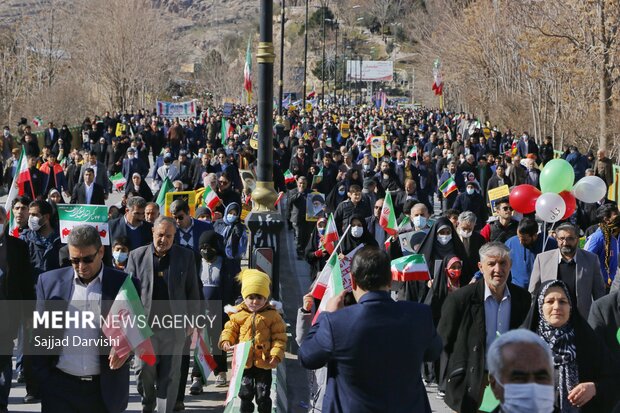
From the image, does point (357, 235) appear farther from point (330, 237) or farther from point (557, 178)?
point (557, 178)

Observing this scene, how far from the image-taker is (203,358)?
9.34 m

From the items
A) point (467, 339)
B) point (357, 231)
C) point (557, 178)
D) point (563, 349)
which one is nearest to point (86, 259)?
point (467, 339)

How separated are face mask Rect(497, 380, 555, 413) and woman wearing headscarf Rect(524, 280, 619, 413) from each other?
2.35 metres

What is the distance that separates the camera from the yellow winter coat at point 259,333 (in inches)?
296

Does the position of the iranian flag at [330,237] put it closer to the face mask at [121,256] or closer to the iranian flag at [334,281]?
the face mask at [121,256]

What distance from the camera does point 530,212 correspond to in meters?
12.4

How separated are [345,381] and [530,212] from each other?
25.9 feet

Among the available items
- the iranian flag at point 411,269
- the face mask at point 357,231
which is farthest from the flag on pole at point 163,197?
the iranian flag at point 411,269

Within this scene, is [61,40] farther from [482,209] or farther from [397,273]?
[397,273]

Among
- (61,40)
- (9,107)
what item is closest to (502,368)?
(9,107)

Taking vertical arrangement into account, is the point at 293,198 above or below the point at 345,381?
below

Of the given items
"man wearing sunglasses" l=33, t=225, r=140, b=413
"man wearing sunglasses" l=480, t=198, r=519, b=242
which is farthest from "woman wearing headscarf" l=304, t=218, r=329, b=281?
"man wearing sunglasses" l=33, t=225, r=140, b=413

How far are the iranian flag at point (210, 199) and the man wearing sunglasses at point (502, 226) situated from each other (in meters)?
3.52

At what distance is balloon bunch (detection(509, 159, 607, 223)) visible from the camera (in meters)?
11.2
